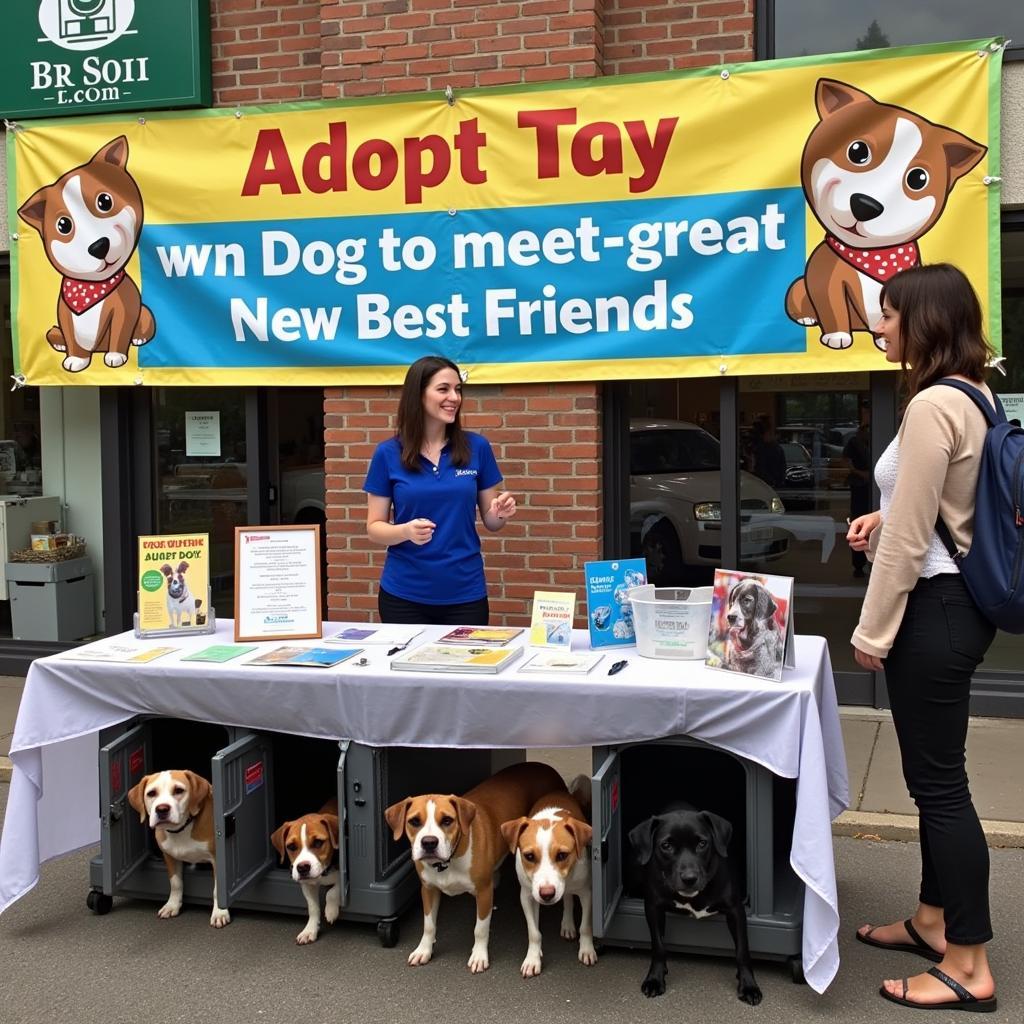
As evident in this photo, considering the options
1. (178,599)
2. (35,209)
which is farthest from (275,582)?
(35,209)

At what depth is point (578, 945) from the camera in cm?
386

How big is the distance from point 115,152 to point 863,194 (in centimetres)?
431

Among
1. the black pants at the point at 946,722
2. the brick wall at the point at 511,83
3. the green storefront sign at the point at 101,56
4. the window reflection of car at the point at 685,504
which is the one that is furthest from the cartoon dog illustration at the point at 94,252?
the black pants at the point at 946,722

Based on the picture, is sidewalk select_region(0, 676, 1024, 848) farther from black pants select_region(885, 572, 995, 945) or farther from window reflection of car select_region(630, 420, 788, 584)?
black pants select_region(885, 572, 995, 945)

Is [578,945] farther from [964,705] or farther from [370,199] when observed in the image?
[370,199]

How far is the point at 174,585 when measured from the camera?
4613 millimetres

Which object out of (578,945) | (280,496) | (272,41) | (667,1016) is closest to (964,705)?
(667,1016)

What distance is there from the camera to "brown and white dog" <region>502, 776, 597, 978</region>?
11.3 ft

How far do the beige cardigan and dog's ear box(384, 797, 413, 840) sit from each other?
152 cm

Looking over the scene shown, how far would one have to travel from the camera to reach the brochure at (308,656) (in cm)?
401

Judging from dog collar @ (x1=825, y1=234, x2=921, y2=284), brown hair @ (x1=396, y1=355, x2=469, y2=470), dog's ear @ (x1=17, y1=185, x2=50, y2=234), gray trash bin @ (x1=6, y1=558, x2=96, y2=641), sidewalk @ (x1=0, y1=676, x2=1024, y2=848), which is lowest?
sidewalk @ (x1=0, y1=676, x2=1024, y2=848)

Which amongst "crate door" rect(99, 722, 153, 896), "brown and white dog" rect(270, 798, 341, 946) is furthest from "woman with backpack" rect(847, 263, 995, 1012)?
"crate door" rect(99, 722, 153, 896)

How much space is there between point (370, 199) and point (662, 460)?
220cm

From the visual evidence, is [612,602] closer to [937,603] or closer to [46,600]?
[937,603]
